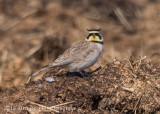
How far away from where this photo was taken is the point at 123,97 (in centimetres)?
675

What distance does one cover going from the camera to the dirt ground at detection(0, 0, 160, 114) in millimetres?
6660

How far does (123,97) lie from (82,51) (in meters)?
1.37

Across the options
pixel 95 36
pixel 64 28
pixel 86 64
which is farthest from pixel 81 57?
pixel 64 28

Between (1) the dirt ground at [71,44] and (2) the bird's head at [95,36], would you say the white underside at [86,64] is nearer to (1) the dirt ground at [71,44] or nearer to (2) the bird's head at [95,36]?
(1) the dirt ground at [71,44]

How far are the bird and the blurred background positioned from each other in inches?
95.0

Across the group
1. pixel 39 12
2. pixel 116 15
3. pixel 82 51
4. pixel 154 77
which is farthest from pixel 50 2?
pixel 154 77

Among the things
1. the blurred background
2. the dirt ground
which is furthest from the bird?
the blurred background

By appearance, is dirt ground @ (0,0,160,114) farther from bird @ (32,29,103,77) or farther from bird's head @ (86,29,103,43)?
bird's head @ (86,29,103,43)

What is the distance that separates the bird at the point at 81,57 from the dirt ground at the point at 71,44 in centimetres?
20

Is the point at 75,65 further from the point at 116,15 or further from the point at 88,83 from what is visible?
the point at 116,15

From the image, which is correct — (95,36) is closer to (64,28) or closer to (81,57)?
(81,57)

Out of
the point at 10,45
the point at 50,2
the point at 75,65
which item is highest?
the point at 50,2

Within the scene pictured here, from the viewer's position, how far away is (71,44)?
11.7 meters

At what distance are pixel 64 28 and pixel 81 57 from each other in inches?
238
